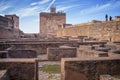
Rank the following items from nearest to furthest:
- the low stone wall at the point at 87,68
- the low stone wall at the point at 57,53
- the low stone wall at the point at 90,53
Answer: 1. the low stone wall at the point at 87,68
2. the low stone wall at the point at 90,53
3. the low stone wall at the point at 57,53

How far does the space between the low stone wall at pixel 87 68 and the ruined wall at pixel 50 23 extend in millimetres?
37224

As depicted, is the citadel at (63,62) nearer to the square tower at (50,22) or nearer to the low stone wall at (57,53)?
the low stone wall at (57,53)

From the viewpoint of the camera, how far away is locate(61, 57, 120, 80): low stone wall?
213 inches

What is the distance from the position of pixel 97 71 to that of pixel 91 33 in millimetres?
20808

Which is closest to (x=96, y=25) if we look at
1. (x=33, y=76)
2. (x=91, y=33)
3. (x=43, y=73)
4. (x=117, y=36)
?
(x=91, y=33)

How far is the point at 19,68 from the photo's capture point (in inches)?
204

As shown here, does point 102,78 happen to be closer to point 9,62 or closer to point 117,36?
point 9,62

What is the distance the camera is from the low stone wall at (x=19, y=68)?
513 centimetres

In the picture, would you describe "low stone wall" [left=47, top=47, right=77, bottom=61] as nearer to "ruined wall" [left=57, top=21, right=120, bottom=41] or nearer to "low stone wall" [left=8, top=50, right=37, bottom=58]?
"low stone wall" [left=8, top=50, right=37, bottom=58]

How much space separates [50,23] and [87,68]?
125 ft

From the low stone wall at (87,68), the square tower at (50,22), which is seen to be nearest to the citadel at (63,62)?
the low stone wall at (87,68)

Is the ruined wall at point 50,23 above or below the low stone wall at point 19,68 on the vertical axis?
above

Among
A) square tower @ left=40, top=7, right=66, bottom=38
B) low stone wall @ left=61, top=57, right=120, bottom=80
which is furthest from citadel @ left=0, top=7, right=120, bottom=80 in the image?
square tower @ left=40, top=7, right=66, bottom=38

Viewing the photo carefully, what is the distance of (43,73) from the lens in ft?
23.7
